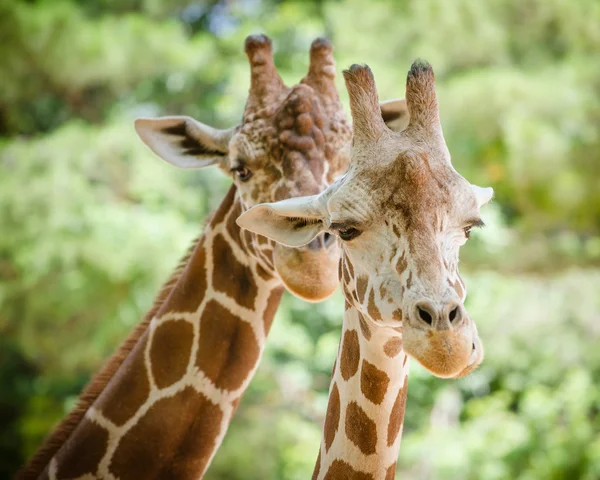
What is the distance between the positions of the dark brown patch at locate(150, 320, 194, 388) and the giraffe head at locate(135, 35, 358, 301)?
415 mm

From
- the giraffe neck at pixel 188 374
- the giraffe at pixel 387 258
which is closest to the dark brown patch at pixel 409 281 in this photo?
the giraffe at pixel 387 258

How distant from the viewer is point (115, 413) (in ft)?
8.11

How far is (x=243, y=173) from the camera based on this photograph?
2531 millimetres

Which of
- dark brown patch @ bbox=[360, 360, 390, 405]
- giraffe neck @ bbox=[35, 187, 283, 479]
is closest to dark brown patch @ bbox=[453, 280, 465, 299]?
dark brown patch @ bbox=[360, 360, 390, 405]

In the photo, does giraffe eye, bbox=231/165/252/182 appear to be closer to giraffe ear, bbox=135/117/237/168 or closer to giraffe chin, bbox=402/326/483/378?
giraffe ear, bbox=135/117/237/168

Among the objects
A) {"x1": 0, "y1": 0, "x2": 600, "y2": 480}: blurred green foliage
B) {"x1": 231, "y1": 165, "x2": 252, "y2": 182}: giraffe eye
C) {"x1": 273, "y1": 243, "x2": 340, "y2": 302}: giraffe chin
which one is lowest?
{"x1": 273, "y1": 243, "x2": 340, "y2": 302}: giraffe chin

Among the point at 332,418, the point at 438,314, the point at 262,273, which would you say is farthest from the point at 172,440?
the point at 438,314

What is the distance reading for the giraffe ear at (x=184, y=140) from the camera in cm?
272

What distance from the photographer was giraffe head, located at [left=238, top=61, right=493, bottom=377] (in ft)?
4.90

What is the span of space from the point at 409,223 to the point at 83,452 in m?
1.49

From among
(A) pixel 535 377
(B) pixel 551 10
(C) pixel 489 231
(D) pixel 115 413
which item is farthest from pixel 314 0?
(D) pixel 115 413

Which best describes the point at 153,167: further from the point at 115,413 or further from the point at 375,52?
the point at 115,413

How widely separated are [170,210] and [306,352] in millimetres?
2070

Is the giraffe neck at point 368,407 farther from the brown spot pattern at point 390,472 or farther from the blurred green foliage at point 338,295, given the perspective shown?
the blurred green foliage at point 338,295
